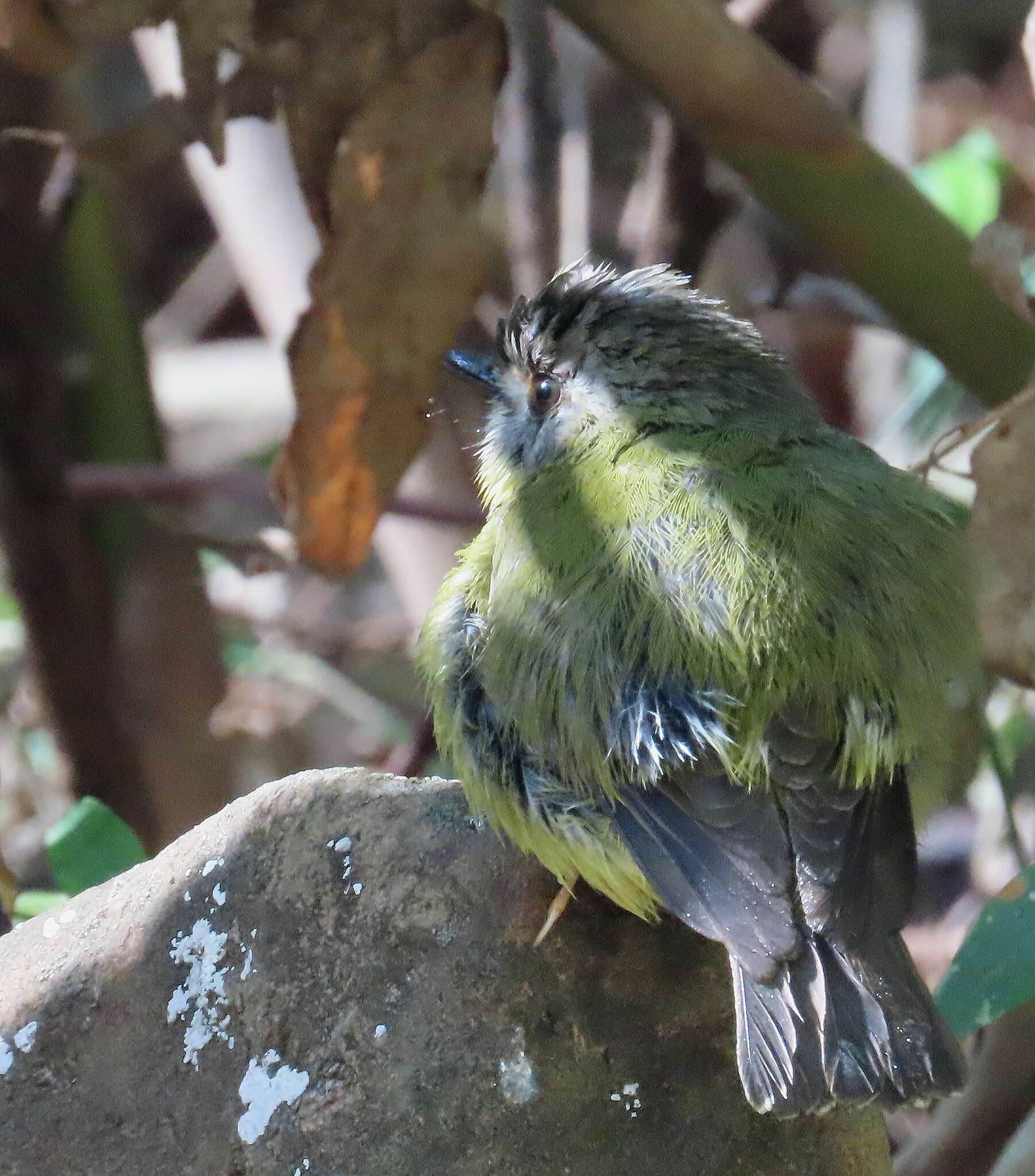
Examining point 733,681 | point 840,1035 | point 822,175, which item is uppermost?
point 822,175

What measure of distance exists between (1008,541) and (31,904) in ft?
5.12

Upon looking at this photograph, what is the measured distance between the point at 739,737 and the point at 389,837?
452mm

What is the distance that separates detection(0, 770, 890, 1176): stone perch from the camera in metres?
1.76

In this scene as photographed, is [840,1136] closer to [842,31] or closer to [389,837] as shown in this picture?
[389,837]

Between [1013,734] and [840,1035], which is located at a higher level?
[840,1035]

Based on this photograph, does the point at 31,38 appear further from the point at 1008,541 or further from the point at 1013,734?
the point at 1013,734

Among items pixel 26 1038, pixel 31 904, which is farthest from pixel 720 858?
pixel 31 904

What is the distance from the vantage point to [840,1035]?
5.57 feet

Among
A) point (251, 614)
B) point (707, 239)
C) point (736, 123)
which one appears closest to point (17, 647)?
point (251, 614)

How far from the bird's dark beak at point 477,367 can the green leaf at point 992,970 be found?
112 centimetres

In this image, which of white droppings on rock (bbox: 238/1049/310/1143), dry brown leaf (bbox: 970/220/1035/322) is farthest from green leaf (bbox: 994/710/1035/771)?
white droppings on rock (bbox: 238/1049/310/1143)

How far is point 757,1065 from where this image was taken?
1.65m

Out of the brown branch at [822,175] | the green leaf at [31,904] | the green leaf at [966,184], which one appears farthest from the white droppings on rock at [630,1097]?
the green leaf at [966,184]

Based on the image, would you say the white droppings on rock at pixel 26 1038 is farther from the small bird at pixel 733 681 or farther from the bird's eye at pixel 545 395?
the bird's eye at pixel 545 395
